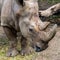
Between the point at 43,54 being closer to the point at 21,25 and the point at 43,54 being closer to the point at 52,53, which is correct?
the point at 52,53

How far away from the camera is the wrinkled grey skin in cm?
448

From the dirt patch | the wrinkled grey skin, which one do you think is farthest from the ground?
the wrinkled grey skin

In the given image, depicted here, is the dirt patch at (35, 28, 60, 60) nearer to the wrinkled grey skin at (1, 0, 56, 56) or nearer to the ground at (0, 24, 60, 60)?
the ground at (0, 24, 60, 60)

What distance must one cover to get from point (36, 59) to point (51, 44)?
81 cm

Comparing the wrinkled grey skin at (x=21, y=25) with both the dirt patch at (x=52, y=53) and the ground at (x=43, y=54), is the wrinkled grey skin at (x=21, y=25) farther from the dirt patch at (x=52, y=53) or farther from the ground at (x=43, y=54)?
the dirt patch at (x=52, y=53)

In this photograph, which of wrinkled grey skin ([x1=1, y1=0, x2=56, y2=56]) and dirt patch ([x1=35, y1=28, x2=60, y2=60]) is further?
dirt patch ([x1=35, y1=28, x2=60, y2=60])

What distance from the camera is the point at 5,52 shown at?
555 centimetres

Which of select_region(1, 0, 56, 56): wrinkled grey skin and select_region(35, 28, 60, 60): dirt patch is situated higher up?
select_region(1, 0, 56, 56): wrinkled grey skin

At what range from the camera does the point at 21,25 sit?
4758mm

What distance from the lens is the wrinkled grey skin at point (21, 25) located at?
4.48 metres

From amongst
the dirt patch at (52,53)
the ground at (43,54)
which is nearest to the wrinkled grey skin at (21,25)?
the ground at (43,54)

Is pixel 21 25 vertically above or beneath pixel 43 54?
above

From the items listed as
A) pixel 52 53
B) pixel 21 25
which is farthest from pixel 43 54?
pixel 21 25

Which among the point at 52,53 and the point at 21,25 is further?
the point at 52,53
